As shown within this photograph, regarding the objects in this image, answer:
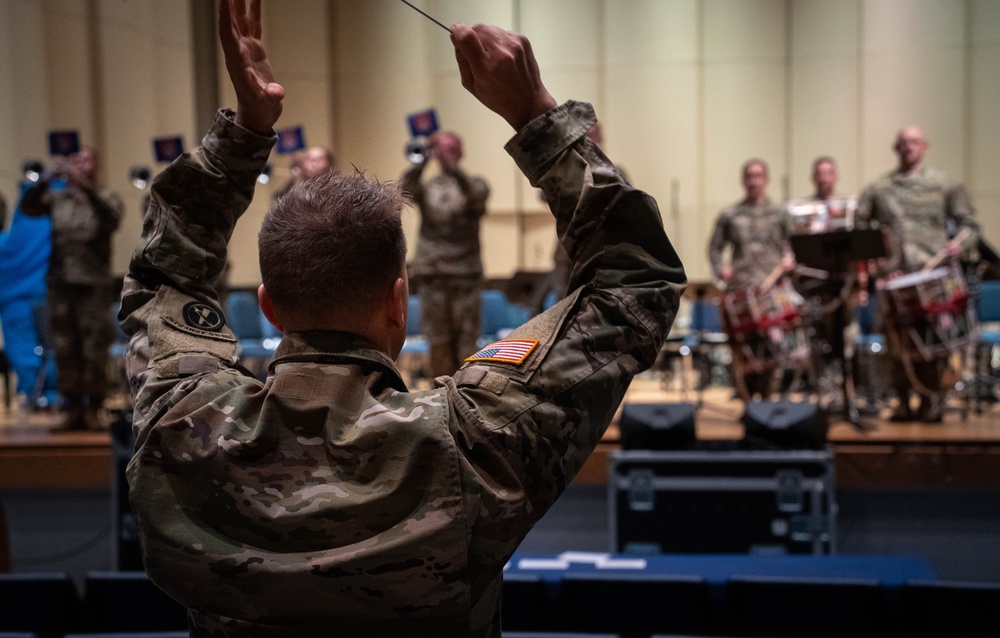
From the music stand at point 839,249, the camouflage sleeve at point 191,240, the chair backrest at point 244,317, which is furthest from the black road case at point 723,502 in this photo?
the chair backrest at point 244,317

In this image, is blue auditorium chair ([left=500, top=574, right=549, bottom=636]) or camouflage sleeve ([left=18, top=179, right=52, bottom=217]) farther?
camouflage sleeve ([left=18, top=179, right=52, bottom=217])

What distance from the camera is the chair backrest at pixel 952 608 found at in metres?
2.16

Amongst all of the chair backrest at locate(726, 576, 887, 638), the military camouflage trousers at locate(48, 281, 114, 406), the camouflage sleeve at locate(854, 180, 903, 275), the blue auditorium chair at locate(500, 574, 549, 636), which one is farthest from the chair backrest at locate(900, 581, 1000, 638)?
the military camouflage trousers at locate(48, 281, 114, 406)

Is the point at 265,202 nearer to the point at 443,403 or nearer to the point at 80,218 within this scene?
the point at 80,218

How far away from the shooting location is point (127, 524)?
13.6 feet

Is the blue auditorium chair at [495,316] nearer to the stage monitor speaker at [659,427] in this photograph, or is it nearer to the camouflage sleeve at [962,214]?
the camouflage sleeve at [962,214]

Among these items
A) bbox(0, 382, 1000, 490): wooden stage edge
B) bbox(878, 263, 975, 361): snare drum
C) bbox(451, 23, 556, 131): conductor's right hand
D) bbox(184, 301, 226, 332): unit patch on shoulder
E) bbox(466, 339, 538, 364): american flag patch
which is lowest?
bbox(0, 382, 1000, 490): wooden stage edge

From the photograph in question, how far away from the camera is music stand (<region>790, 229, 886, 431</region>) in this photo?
530 cm

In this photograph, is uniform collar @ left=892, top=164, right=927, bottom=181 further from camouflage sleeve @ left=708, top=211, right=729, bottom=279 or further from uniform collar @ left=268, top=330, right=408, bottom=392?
uniform collar @ left=268, top=330, right=408, bottom=392

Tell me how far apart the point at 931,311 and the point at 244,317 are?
5.02 meters

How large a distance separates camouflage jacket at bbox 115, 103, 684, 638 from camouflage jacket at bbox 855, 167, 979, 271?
5.37 m

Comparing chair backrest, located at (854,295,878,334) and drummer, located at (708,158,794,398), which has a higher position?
drummer, located at (708,158,794,398)

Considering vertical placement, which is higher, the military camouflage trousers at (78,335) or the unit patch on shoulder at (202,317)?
A: the unit patch on shoulder at (202,317)

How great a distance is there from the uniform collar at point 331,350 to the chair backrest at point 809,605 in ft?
5.50
